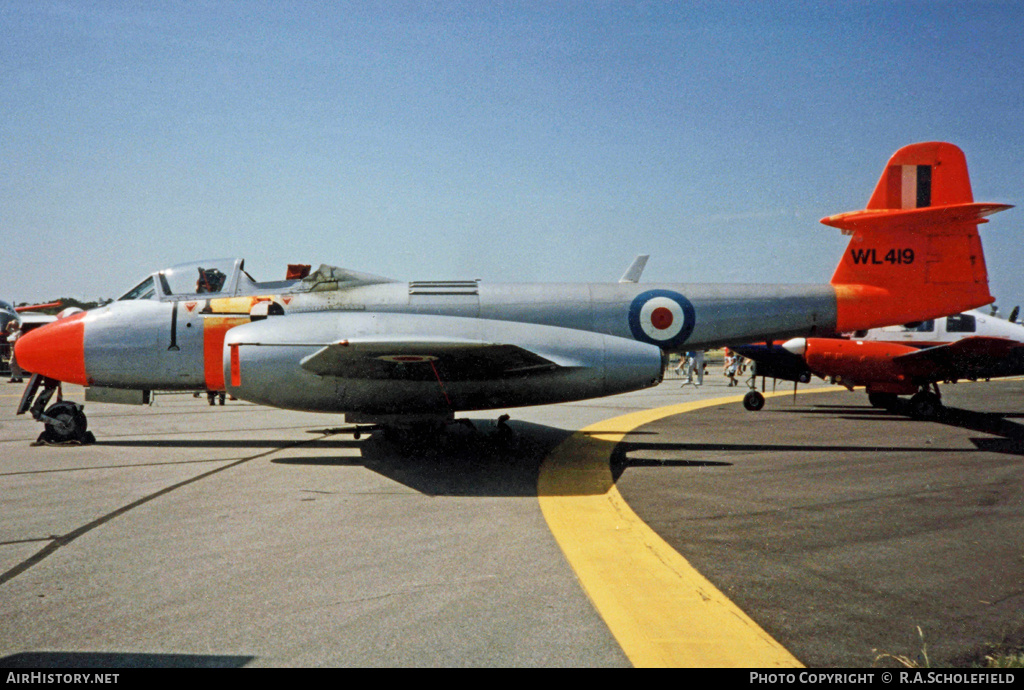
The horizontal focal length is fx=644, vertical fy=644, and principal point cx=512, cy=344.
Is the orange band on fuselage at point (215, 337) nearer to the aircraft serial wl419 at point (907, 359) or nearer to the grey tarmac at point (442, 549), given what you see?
the grey tarmac at point (442, 549)

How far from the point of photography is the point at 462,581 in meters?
3.80

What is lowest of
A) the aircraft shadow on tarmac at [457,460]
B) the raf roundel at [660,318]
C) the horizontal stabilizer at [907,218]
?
the aircraft shadow on tarmac at [457,460]

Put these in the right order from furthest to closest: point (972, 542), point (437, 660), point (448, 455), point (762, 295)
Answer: point (762, 295), point (448, 455), point (972, 542), point (437, 660)

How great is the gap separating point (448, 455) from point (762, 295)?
4.92 m

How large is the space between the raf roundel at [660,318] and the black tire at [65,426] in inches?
313

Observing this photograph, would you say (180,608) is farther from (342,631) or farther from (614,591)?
(614,591)

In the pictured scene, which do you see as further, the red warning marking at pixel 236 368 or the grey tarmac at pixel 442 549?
the red warning marking at pixel 236 368

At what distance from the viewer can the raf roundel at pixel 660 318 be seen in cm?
884

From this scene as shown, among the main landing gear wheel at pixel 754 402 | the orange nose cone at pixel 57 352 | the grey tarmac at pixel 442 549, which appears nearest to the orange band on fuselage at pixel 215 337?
the grey tarmac at pixel 442 549

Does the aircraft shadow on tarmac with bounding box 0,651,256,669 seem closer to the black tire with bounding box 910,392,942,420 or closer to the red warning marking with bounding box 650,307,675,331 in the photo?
Answer: the red warning marking with bounding box 650,307,675,331

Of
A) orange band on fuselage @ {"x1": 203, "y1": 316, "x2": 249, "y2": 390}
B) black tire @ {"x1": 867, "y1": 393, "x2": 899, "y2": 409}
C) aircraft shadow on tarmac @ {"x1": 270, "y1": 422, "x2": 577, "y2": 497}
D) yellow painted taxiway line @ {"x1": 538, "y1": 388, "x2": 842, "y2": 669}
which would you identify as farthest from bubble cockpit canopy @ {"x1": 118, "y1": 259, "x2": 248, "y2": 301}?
black tire @ {"x1": 867, "y1": 393, "x2": 899, "y2": 409}

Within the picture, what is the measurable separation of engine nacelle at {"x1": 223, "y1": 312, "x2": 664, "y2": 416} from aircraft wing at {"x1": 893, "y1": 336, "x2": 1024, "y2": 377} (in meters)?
7.83

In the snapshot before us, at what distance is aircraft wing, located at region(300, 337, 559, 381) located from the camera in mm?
6602

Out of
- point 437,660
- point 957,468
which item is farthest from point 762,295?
point 437,660
